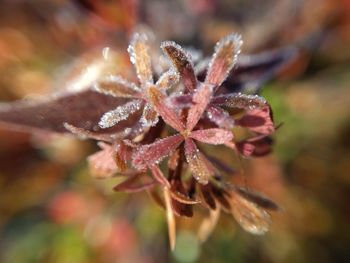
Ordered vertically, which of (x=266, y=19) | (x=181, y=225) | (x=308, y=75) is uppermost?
(x=266, y=19)

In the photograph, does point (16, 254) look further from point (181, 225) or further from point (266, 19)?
point (266, 19)

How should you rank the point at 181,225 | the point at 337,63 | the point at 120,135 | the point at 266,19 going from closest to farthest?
the point at 120,135, the point at 181,225, the point at 266,19, the point at 337,63

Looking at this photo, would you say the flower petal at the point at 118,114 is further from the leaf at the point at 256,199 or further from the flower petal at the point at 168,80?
the leaf at the point at 256,199

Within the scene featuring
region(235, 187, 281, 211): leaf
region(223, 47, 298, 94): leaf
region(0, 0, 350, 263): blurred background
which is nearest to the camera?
region(235, 187, 281, 211): leaf

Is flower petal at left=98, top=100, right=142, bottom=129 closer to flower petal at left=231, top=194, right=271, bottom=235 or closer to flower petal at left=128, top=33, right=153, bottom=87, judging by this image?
flower petal at left=128, top=33, right=153, bottom=87

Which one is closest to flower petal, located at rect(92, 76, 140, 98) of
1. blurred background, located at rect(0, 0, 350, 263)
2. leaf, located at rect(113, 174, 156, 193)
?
leaf, located at rect(113, 174, 156, 193)

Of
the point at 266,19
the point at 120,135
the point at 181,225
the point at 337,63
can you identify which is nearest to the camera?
the point at 120,135

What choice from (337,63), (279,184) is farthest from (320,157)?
(337,63)
